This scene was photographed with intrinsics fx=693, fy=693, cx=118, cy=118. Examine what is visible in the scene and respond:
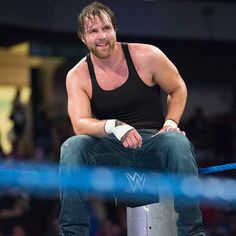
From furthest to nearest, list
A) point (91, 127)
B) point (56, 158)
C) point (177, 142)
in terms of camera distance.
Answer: point (56, 158)
point (91, 127)
point (177, 142)

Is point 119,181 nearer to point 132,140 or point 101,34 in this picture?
point 132,140

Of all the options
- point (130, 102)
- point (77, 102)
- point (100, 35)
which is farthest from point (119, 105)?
point (100, 35)

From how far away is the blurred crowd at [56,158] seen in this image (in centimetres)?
511

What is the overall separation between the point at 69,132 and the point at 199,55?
1933 millimetres

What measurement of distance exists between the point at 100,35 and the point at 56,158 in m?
3.48

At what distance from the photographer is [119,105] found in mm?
2385

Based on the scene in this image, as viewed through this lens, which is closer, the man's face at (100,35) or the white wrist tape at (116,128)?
the white wrist tape at (116,128)

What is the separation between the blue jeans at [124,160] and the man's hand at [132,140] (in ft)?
0.30

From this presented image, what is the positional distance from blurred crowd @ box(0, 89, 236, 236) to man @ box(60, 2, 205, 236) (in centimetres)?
264

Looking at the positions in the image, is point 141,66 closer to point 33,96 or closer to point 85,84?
point 85,84

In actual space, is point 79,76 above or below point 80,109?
above

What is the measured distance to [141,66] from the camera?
7.91 ft

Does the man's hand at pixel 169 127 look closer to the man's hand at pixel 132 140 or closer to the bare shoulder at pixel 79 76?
the man's hand at pixel 132 140

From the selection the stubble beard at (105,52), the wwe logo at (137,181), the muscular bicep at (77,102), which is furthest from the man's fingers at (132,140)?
the stubble beard at (105,52)
